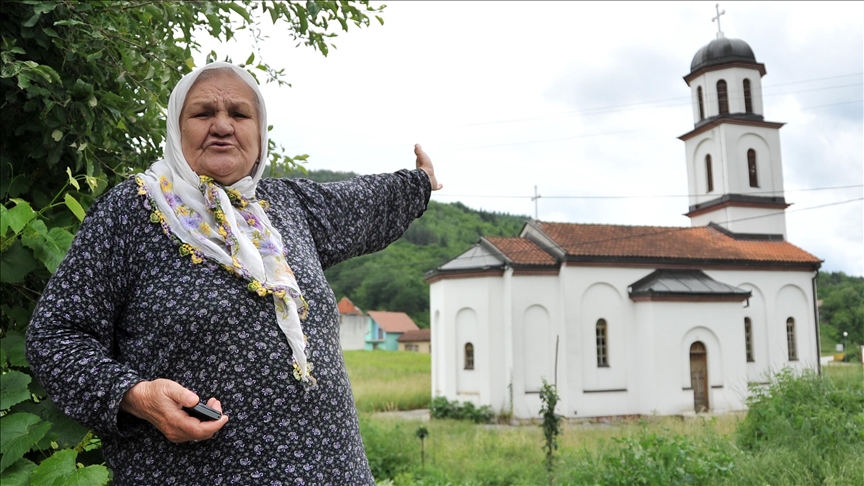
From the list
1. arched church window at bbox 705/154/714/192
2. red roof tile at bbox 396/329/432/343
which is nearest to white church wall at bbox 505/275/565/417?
arched church window at bbox 705/154/714/192

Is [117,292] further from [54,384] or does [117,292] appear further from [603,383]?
[603,383]

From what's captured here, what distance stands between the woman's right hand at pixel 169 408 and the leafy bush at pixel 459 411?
1875 cm

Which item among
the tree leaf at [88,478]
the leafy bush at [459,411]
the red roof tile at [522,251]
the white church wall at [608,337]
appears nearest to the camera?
the tree leaf at [88,478]

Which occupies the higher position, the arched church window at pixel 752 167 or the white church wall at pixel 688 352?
the arched church window at pixel 752 167

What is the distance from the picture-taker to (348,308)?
60.8 meters

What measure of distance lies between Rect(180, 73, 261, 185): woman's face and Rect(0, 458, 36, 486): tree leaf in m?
0.75

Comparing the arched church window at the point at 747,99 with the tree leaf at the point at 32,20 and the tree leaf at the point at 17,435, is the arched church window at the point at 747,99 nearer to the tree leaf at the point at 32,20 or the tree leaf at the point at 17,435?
the tree leaf at the point at 32,20

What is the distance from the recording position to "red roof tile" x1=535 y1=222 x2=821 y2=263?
21.1 metres

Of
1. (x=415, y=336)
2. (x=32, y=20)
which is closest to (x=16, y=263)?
(x=32, y=20)

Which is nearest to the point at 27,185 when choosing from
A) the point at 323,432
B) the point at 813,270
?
the point at 323,432

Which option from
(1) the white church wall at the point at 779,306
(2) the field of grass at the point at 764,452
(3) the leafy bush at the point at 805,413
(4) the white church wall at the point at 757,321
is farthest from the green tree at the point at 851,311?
(4) the white church wall at the point at 757,321

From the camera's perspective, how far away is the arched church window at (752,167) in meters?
25.5

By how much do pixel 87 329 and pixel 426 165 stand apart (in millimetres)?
1160

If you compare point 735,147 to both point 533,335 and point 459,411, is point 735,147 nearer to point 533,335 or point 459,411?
point 533,335
